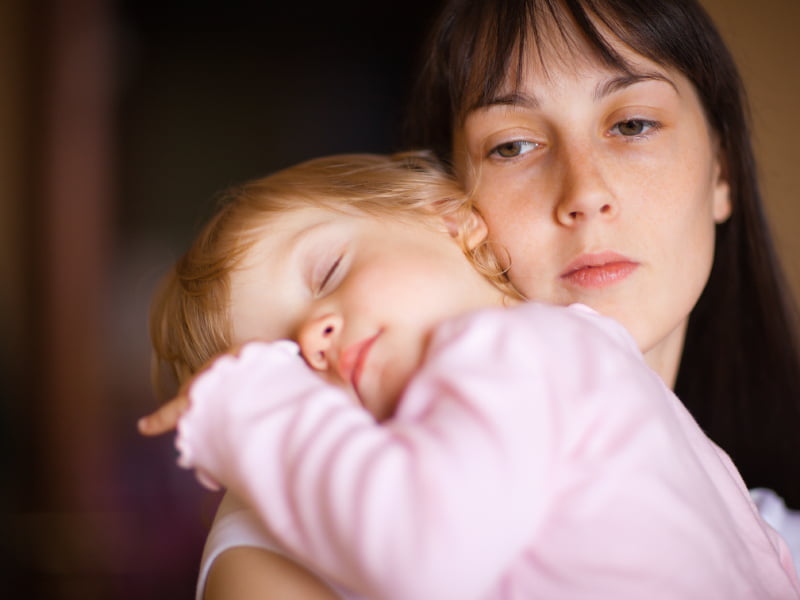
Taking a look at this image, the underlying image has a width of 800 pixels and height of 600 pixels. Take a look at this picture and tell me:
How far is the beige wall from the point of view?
6.27 ft

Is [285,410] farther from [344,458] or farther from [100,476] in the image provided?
[100,476]

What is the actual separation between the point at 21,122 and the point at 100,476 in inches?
58.3

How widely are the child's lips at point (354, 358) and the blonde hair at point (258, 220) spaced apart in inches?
10.4

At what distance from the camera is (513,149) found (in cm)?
115

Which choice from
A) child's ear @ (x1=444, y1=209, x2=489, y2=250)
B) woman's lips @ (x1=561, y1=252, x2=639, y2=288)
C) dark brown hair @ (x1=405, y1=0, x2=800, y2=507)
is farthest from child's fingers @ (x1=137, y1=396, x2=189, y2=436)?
dark brown hair @ (x1=405, y1=0, x2=800, y2=507)

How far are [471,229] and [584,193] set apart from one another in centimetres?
18

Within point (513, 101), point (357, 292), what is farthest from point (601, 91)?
point (357, 292)

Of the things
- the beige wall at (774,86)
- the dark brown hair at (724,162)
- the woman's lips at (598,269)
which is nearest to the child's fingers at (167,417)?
the woman's lips at (598,269)

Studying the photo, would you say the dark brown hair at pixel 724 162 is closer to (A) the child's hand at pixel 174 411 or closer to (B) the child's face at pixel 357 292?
(B) the child's face at pixel 357 292

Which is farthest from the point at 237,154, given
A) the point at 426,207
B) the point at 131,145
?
the point at 426,207

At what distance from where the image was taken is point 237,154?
303cm

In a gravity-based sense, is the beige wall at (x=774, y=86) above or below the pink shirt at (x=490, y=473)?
above

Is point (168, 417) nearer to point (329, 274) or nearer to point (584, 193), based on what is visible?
point (329, 274)

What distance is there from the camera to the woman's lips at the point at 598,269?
1.04m
